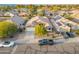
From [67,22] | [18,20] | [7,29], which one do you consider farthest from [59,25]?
[7,29]

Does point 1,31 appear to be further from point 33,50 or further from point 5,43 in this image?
point 33,50

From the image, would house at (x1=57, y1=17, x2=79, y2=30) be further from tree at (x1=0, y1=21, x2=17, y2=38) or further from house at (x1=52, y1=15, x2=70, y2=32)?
tree at (x1=0, y1=21, x2=17, y2=38)

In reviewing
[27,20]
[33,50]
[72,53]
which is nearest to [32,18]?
[27,20]

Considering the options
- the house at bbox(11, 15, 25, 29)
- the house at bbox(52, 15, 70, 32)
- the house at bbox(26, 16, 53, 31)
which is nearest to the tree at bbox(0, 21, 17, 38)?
the house at bbox(11, 15, 25, 29)

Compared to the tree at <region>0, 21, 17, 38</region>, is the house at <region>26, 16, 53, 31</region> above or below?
above

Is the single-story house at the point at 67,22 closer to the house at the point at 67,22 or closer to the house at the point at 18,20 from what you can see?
the house at the point at 67,22

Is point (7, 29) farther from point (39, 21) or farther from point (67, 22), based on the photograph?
point (67, 22)
